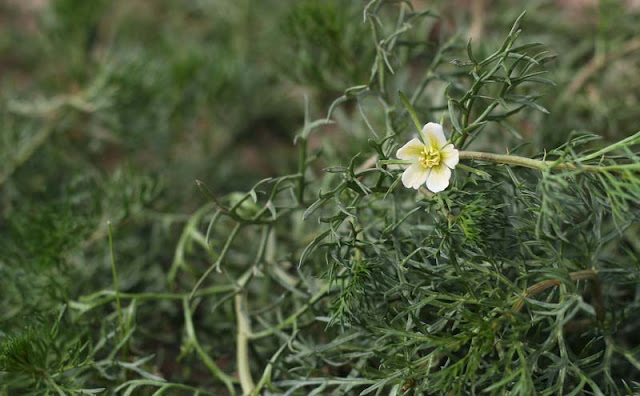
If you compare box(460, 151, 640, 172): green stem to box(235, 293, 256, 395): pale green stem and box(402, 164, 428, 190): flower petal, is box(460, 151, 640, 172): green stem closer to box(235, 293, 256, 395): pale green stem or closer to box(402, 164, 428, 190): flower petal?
box(402, 164, 428, 190): flower petal

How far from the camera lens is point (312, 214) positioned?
94 centimetres

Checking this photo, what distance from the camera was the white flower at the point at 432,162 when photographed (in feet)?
2.33

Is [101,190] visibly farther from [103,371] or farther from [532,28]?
[532,28]

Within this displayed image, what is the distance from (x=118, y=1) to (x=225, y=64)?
57cm

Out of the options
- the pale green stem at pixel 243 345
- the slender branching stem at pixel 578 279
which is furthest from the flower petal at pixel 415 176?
the pale green stem at pixel 243 345

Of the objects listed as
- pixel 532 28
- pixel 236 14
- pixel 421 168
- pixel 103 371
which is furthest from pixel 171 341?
pixel 532 28

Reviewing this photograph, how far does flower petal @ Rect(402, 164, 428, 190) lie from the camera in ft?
2.35

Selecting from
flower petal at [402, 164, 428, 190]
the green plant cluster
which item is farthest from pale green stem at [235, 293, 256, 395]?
flower petal at [402, 164, 428, 190]

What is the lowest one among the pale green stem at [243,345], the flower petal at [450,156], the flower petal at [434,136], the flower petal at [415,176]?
the pale green stem at [243,345]

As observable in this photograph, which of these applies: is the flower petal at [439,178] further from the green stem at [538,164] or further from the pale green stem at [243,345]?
the pale green stem at [243,345]

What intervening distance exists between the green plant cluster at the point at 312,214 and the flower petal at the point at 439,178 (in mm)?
23

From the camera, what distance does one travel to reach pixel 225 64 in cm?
140

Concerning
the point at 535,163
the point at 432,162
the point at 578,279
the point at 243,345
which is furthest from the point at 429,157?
the point at 243,345

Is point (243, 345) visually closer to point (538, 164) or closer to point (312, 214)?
point (312, 214)
